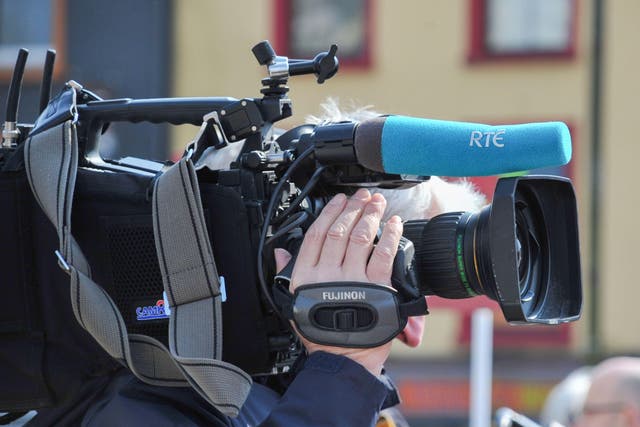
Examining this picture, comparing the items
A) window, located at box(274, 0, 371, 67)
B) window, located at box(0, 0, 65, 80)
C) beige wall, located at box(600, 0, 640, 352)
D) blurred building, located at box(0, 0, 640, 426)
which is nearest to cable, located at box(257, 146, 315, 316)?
blurred building, located at box(0, 0, 640, 426)

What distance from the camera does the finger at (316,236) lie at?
1.42 metres

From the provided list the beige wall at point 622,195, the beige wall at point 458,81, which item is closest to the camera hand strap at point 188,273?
the beige wall at point 458,81

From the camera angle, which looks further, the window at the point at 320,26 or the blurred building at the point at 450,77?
the window at the point at 320,26

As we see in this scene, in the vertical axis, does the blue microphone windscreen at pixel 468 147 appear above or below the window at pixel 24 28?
below

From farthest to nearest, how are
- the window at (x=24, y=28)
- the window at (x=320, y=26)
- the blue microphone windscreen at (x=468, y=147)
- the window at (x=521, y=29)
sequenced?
the window at (x=24, y=28)
the window at (x=320, y=26)
the window at (x=521, y=29)
the blue microphone windscreen at (x=468, y=147)

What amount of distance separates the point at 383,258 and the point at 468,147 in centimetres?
18

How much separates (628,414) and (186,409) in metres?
1.54

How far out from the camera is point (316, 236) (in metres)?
1.42

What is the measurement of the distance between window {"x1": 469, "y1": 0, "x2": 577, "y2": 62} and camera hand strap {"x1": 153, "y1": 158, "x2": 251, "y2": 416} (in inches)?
245

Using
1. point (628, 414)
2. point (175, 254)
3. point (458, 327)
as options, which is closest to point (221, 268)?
point (175, 254)

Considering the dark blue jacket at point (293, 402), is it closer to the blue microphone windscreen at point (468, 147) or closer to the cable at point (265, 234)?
the cable at point (265, 234)

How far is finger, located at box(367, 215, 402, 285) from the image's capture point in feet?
4.61

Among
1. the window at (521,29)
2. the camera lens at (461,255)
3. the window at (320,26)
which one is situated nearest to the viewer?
the camera lens at (461,255)

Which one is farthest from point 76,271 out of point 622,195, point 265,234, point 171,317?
point 622,195
